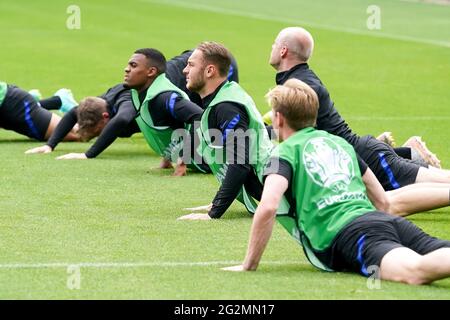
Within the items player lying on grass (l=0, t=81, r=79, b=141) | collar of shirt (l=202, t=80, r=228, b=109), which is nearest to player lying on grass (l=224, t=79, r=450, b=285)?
collar of shirt (l=202, t=80, r=228, b=109)

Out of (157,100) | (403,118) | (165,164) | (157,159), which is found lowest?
(403,118)

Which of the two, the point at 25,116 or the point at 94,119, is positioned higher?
the point at 94,119

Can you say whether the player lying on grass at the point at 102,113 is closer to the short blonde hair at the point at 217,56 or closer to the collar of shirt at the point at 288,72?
the collar of shirt at the point at 288,72

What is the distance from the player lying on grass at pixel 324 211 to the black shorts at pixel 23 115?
23.3 feet

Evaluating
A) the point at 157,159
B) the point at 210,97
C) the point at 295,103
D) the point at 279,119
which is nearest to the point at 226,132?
the point at 210,97

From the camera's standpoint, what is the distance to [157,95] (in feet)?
39.5

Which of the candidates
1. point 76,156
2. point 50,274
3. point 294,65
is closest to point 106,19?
point 76,156

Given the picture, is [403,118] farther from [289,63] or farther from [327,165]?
[327,165]

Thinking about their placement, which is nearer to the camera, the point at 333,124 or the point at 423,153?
the point at 333,124

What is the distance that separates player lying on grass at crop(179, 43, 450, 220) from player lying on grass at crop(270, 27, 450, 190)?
53 centimetres

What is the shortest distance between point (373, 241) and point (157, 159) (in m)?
6.55

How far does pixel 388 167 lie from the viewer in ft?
34.6

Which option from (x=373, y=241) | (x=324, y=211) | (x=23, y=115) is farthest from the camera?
(x=23, y=115)
